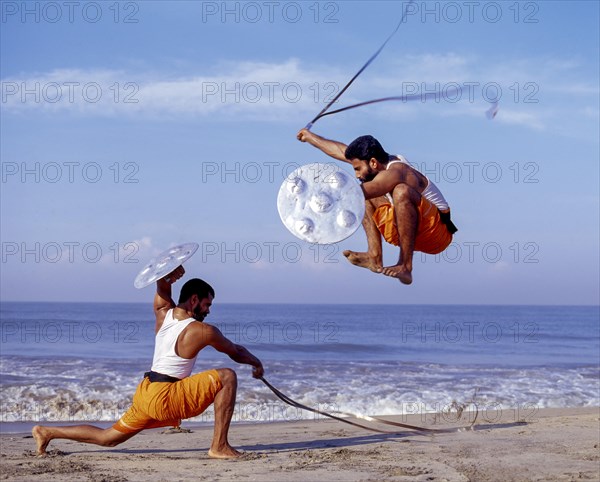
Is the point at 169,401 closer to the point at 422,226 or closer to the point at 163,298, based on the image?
the point at 163,298

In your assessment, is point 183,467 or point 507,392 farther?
point 507,392

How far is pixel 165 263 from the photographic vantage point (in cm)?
632

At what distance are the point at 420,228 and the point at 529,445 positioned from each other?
286 centimetres

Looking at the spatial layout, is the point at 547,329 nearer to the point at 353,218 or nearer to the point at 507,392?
the point at 507,392

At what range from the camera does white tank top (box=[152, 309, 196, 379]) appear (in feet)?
21.5

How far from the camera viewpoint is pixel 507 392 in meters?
13.4

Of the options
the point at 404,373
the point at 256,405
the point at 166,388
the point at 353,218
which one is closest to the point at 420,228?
the point at 353,218

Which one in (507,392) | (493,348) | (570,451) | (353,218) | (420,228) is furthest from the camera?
(493,348)

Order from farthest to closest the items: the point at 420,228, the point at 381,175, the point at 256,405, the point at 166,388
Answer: the point at 256,405 < the point at 166,388 < the point at 420,228 < the point at 381,175

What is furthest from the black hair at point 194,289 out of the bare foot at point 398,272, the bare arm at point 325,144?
the bare foot at point 398,272

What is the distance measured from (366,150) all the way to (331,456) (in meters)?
2.83

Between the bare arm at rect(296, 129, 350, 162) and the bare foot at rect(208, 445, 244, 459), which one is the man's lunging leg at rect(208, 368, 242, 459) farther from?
the bare arm at rect(296, 129, 350, 162)

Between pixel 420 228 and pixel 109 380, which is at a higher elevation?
pixel 420 228

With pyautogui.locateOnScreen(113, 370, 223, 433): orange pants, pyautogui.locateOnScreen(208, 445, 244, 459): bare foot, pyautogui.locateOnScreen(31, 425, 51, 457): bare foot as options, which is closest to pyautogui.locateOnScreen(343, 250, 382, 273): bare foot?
pyautogui.locateOnScreen(113, 370, 223, 433): orange pants
